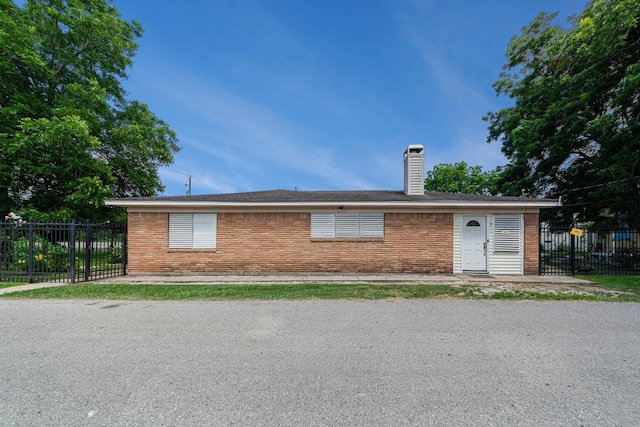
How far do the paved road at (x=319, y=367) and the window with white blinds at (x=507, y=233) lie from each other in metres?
5.10

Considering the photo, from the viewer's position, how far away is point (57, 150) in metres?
12.9

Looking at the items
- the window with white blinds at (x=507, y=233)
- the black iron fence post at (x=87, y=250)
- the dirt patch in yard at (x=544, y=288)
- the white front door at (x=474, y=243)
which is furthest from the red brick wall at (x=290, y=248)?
the dirt patch in yard at (x=544, y=288)

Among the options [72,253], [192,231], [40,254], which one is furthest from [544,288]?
[40,254]

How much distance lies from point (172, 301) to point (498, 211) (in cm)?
1109

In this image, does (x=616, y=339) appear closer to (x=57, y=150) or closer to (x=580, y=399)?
(x=580, y=399)

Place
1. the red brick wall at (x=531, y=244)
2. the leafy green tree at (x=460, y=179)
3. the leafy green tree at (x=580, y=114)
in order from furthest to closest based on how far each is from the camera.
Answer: the leafy green tree at (x=460, y=179) → the leafy green tree at (x=580, y=114) → the red brick wall at (x=531, y=244)

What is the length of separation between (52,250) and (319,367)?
39.7ft

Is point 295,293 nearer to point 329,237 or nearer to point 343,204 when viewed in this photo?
point 329,237

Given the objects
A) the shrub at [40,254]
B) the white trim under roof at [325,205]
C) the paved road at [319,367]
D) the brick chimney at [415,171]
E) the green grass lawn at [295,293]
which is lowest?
the green grass lawn at [295,293]

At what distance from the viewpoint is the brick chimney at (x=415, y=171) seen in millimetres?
12797

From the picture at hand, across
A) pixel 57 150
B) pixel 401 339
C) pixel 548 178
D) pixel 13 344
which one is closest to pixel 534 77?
pixel 548 178

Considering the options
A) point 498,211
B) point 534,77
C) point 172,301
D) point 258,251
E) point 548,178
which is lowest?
point 172,301

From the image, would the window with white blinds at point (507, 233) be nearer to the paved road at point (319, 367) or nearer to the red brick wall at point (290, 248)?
the red brick wall at point (290, 248)

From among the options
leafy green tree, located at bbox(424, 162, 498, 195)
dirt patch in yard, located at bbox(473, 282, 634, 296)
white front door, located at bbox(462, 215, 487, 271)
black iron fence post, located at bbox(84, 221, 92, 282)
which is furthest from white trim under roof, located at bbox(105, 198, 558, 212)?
leafy green tree, located at bbox(424, 162, 498, 195)
